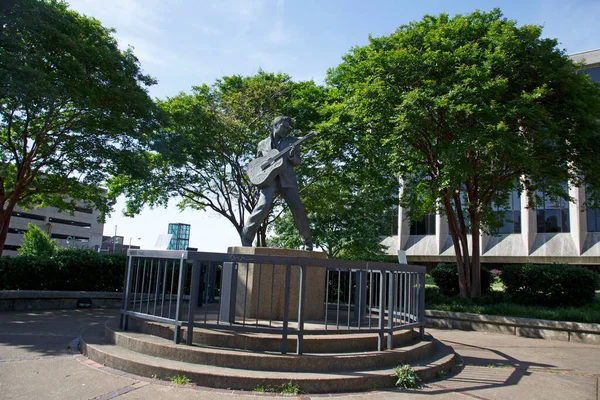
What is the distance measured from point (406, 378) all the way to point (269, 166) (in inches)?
171

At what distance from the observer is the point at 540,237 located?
35.8 m

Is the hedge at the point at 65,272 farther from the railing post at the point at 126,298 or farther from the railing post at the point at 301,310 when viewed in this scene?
the railing post at the point at 301,310

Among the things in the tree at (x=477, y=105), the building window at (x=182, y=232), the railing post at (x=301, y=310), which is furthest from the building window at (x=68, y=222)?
the railing post at (x=301, y=310)

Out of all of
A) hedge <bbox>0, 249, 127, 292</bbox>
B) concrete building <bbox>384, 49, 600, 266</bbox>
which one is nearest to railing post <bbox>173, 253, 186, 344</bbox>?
hedge <bbox>0, 249, 127, 292</bbox>

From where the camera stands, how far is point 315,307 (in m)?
7.56

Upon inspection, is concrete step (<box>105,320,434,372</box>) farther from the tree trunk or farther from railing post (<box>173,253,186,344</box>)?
the tree trunk

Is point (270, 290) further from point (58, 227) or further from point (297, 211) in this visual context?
point (58, 227)

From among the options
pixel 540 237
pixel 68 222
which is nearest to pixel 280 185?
pixel 540 237

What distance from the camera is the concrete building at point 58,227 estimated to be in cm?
6494

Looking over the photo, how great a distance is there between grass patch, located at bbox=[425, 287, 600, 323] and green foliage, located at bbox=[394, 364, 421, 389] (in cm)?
841

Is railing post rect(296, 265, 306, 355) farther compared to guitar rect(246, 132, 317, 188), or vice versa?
guitar rect(246, 132, 317, 188)

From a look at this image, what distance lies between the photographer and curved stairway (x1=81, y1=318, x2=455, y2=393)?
4.83 metres

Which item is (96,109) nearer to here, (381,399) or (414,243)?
(381,399)

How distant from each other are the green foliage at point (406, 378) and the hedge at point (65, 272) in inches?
433
